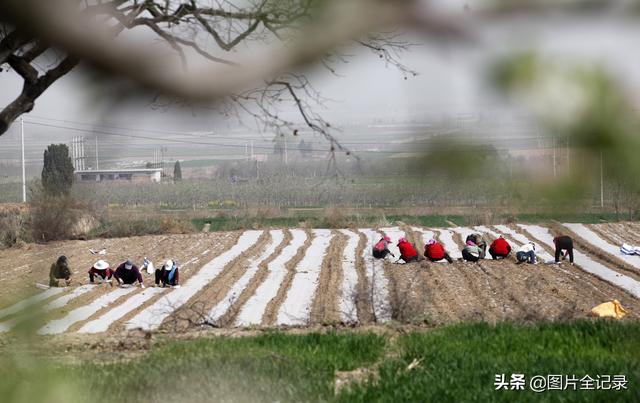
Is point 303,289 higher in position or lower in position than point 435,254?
lower

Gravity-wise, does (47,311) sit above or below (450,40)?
below

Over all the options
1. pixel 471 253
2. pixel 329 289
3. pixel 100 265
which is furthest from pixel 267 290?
pixel 471 253

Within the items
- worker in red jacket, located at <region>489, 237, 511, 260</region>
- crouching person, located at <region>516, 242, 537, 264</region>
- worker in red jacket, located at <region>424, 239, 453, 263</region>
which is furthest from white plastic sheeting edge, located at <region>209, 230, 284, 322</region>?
crouching person, located at <region>516, 242, 537, 264</region>

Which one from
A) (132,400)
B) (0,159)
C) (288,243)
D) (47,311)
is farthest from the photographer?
(288,243)

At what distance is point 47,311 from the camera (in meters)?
0.68

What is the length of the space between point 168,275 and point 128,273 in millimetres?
498

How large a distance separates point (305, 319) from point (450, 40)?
7654 mm

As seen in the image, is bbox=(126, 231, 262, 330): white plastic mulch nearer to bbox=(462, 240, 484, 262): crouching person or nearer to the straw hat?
the straw hat

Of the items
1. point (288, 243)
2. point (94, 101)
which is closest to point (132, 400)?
point (94, 101)

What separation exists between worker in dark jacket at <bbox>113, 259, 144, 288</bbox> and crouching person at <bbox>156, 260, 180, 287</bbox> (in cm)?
28

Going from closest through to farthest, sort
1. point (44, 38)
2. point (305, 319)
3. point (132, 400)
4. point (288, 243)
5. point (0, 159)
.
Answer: point (44, 38), point (0, 159), point (132, 400), point (305, 319), point (288, 243)

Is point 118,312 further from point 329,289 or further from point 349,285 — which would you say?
point 349,285

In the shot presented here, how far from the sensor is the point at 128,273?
10.2 m

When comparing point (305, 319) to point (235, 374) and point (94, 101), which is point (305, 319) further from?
point (94, 101)
